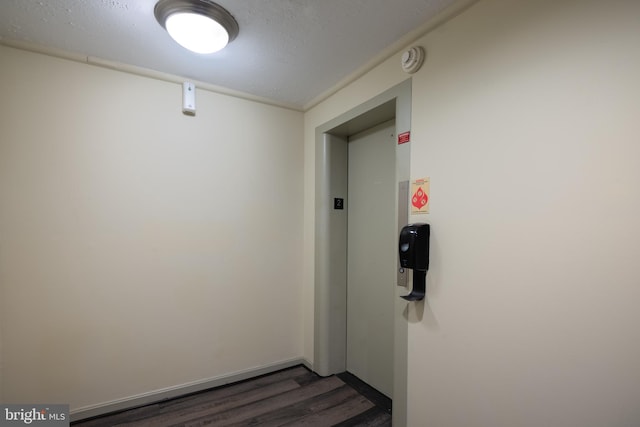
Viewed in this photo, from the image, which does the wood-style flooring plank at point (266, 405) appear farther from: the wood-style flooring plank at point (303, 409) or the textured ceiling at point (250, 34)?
the textured ceiling at point (250, 34)

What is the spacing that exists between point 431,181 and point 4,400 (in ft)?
9.28

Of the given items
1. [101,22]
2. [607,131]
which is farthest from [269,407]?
[101,22]

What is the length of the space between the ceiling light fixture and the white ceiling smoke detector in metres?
0.98

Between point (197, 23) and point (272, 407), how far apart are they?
2510mm

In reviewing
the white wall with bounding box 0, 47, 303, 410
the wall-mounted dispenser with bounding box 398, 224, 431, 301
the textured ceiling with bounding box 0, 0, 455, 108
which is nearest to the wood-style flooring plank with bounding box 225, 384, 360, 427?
the white wall with bounding box 0, 47, 303, 410

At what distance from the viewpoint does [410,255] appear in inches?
59.7

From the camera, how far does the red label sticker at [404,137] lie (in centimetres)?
171

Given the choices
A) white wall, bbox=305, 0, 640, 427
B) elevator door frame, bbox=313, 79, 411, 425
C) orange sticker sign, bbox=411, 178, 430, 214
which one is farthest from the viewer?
elevator door frame, bbox=313, 79, 411, 425

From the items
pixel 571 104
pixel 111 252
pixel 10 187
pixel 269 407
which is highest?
pixel 571 104

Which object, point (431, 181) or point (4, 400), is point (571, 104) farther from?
point (4, 400)

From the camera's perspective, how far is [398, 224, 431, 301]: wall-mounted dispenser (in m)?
1.52

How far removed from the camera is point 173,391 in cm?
216

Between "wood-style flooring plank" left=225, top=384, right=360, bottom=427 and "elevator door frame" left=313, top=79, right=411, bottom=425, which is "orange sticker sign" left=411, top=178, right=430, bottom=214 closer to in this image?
"elevator door frame" left=313, top=79, right=411, bottom=425

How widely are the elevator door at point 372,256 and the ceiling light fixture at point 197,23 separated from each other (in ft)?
4.16
